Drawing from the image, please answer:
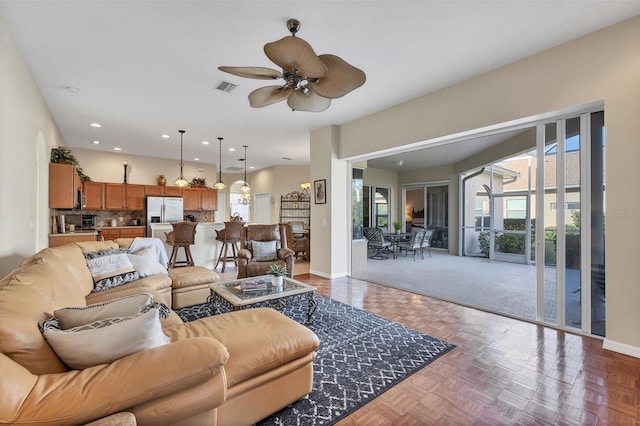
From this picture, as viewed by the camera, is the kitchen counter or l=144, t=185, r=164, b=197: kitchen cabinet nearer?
the kitchen counter

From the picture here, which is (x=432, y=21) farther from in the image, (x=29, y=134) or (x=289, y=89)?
(x=29, y=134)

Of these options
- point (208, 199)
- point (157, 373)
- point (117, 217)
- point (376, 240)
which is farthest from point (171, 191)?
point (157, 373)

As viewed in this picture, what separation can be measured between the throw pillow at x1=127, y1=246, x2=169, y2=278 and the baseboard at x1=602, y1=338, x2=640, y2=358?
464 centimetres

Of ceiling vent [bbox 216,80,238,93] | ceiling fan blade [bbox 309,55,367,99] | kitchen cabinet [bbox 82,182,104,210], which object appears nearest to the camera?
ceiling fan blade [bbox 309,55,367,99]

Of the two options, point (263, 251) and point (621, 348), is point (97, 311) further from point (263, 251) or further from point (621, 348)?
point (621, 348)

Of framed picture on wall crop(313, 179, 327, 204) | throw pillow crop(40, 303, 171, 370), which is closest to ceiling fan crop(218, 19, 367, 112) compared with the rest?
throw pillow crop(40, 303, 171, 370)

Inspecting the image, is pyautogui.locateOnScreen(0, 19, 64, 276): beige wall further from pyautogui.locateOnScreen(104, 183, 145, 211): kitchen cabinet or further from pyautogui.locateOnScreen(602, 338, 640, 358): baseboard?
pyautogui.locateOnScreen(602, 338, 640, 358): baseboard

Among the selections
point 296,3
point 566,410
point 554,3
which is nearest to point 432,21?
point 554,3

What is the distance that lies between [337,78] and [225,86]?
1.96 metres

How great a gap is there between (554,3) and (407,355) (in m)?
3.09

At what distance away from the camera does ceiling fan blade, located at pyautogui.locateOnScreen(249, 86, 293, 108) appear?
2689 millimetres

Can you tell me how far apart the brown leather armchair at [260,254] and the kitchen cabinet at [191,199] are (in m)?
4.38

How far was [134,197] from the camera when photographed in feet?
25.3

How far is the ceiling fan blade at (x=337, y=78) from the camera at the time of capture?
2.21 metres
